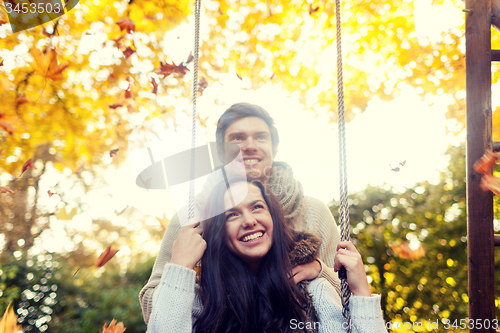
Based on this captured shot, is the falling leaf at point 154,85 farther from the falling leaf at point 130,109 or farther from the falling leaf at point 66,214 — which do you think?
the falling leaf at point 66,214

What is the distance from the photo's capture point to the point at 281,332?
51.1 inches

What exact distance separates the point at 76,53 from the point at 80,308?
295cm

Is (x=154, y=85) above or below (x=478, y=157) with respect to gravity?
above

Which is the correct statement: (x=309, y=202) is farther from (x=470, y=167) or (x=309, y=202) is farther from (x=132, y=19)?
(x=132, y=19)

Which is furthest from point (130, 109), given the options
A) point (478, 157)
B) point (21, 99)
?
point (478, 157)

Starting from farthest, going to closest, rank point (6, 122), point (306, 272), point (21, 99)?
point (21, 99), point (6, 122), point (306, 272)

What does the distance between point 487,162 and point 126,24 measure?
3197 mm

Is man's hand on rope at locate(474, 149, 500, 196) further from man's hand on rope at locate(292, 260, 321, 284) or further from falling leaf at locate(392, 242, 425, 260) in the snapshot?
falling leaf at locate(392, 242, 425, 260)

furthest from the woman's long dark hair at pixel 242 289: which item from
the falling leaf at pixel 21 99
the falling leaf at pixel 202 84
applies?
the falling leaf at pixel 21 99

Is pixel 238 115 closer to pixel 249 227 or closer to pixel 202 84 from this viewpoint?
pixel 249 227

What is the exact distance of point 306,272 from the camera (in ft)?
4.75

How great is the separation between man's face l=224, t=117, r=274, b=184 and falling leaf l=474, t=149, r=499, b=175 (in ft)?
3.57

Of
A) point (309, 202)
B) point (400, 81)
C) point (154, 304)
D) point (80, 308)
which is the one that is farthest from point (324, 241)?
point (80, 308)

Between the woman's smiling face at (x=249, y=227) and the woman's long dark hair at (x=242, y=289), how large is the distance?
0.11 feet
